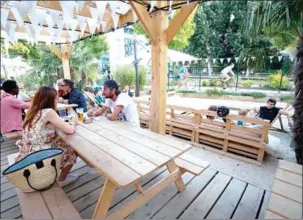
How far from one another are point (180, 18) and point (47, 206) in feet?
6.23

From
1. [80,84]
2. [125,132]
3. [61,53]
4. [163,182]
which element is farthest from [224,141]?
[61,53]

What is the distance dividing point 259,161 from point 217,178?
0.71 metres

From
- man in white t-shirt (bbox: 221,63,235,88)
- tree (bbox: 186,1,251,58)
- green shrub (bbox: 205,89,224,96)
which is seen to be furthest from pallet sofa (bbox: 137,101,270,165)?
tree (bbox: 186,1,251,58)

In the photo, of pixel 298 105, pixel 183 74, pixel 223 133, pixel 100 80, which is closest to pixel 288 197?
pixel 298 105

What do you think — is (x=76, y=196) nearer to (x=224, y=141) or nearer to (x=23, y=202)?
(x=23, y=202)

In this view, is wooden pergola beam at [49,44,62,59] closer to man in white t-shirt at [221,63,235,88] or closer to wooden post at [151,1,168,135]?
wooden post at [151,1,168,135]

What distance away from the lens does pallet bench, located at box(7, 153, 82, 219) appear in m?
0.97

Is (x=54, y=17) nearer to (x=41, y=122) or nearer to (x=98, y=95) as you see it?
(x=41, y=122)

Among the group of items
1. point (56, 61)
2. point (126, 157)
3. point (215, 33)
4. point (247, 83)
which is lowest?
point (126, 157)

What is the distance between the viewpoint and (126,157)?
1.07 metres

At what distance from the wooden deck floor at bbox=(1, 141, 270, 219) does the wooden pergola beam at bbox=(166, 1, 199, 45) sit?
155 cm

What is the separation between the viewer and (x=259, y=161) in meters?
2.14

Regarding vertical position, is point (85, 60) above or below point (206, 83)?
above

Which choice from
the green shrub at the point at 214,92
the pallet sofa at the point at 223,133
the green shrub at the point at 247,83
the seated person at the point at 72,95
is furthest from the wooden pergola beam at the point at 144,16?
the green shrub at the point at 214,92
